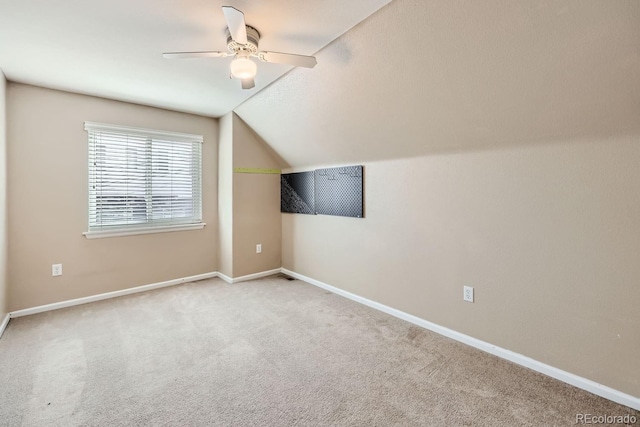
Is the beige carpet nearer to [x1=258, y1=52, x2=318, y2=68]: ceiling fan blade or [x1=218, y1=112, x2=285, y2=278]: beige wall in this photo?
[x1=218, y1=112, x2=285, y2=278]: beige wall

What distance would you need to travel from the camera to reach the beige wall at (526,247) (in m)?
1.70

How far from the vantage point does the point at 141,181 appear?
3551 mm

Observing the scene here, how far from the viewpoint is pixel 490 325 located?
224 cm

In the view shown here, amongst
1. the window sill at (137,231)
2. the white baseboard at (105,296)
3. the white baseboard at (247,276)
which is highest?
the window sill at (137,231)

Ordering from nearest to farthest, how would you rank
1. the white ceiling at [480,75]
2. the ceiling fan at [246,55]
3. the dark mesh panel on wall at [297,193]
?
the white ceiling at [480,75], the ceiling fan at [246,55], the dark mesh panel on wall at [297,193]

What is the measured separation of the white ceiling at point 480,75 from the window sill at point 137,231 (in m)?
2.21

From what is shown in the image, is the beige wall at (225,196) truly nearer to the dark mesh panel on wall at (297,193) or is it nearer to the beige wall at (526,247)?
the dark mesh panel on wall at (297,193)

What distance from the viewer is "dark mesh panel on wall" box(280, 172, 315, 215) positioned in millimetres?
3861

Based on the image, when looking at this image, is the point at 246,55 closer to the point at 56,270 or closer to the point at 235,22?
the point at 235,22

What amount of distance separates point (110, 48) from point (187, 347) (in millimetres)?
2321

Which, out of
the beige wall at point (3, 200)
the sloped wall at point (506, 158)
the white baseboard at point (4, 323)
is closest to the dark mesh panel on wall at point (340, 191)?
the sloped wall at point (506, 158)

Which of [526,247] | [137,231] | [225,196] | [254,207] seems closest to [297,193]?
[254,207]

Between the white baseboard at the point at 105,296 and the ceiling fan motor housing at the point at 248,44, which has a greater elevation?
the ceiling fan motor housing at the point at 248,44

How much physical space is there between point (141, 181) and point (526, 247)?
12.7ft
